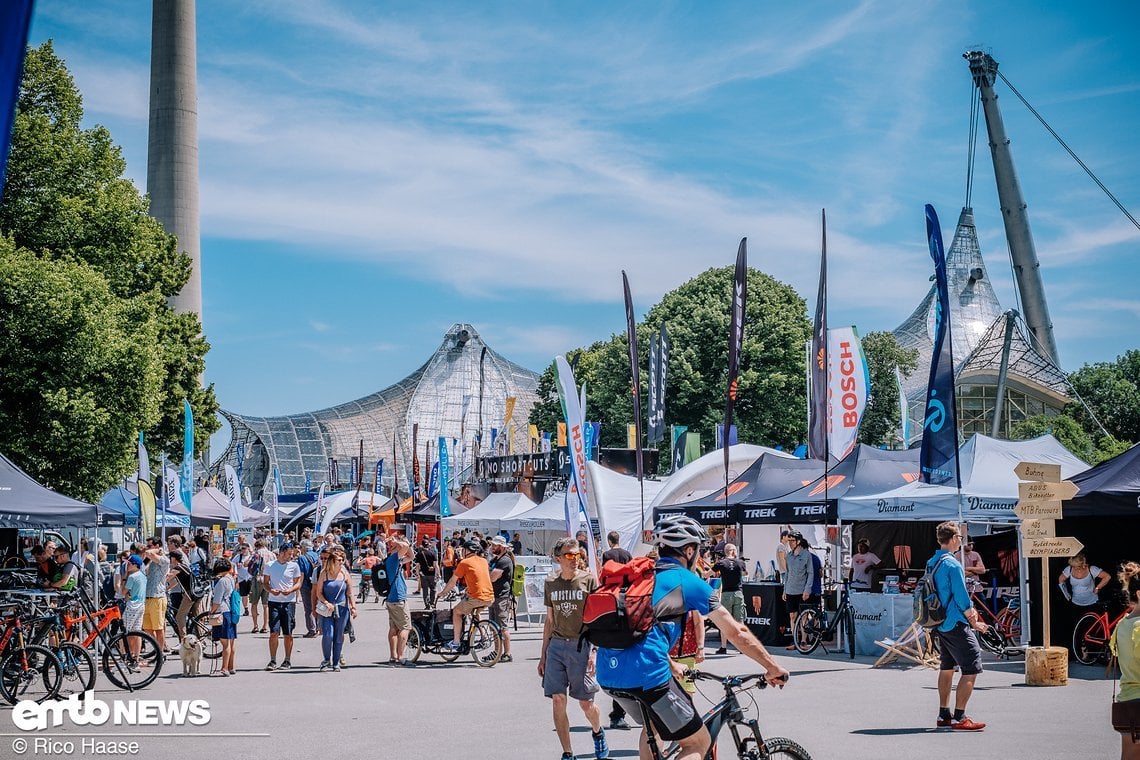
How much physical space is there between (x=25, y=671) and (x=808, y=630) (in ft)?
35.8

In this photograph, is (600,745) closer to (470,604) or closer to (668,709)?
(668,709)

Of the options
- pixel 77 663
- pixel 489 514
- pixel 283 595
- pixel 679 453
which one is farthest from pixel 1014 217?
pixel 77 663

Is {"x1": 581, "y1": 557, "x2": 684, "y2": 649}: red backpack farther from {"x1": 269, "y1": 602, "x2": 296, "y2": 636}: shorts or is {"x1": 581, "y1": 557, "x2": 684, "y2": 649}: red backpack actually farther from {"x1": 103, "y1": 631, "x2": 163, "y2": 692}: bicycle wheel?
{"x1": 269, "y1": 602, "x2": 296, "y2": 636}: shorts

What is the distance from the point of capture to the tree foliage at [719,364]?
1960 inches

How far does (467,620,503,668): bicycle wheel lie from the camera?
17.0 metres

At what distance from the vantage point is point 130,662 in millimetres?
14258

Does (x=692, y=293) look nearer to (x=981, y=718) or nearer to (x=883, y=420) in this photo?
(x=883, y=420)

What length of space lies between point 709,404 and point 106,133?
2807cm

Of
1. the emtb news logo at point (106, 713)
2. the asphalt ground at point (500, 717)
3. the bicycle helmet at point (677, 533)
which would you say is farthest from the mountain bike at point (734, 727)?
the emtb news logo at point (106, 713)

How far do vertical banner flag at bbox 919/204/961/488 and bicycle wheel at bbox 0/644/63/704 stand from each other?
10677mm

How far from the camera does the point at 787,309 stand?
2101 inches

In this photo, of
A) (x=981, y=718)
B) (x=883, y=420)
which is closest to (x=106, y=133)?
(x=981, y=718)

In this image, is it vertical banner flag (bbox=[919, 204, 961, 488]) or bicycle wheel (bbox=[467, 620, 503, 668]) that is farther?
bicycle wheel (bbox=[467, 620, 503, 668])

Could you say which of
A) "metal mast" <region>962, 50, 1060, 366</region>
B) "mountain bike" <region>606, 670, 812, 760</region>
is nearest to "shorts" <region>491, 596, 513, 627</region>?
"mountain bike" <region>606, 670, 812, 760</region>
